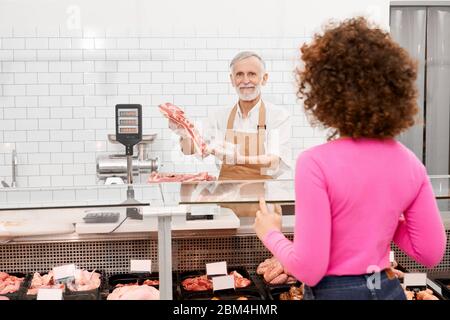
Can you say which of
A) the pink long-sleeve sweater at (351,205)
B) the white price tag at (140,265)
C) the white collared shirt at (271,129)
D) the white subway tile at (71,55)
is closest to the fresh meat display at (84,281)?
the white price tag at (140,265)

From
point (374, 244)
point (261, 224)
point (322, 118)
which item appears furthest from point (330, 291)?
point (322, 118)

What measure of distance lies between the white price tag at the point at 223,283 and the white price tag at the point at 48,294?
2.32ft

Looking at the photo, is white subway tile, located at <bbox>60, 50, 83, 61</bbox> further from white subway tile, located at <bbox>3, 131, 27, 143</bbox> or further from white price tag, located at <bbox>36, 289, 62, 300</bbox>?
white price tag, located at <bbox>36, 289, 62, 300</bbox>

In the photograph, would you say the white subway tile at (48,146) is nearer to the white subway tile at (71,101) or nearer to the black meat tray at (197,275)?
the white subway tile at (71,101)

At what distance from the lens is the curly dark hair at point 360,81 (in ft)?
5.46

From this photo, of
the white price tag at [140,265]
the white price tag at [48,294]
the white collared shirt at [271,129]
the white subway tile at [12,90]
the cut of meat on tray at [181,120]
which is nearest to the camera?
the white price tag at [48,294]

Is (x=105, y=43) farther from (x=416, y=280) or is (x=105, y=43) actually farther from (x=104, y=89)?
(x=416, y=280)

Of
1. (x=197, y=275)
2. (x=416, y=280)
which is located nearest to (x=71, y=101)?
(x=197, y=275)

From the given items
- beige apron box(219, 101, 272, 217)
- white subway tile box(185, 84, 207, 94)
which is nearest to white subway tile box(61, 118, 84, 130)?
white subway tile box(185, 84, 207, 94)

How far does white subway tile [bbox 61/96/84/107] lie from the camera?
5453 mm

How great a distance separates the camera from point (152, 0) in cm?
544

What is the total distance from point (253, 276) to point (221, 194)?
1.97 ft

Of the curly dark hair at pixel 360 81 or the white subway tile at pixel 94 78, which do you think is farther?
the white subway tile at pixel 94 78

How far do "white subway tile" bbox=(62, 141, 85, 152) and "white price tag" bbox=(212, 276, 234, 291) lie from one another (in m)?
3.16
